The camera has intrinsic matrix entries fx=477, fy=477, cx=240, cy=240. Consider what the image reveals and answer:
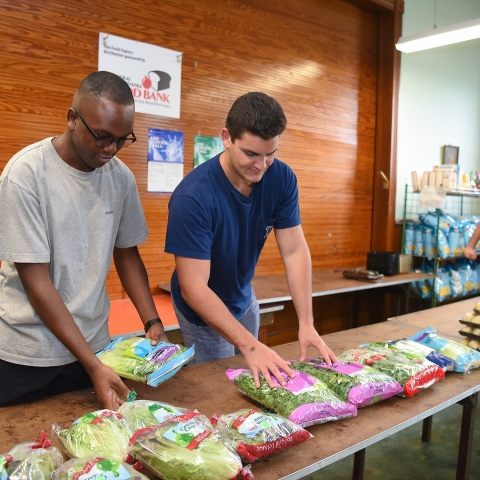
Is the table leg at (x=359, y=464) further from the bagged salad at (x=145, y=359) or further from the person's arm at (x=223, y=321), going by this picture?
the bagged salad at (x=145, y=359)

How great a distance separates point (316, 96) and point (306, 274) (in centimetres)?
282

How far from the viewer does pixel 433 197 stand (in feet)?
15.4

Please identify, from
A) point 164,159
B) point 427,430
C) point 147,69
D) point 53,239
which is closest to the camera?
point 53,239

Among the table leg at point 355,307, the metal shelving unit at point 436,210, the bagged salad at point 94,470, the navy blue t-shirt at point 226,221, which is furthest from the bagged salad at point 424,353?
the table leg at point 355,307

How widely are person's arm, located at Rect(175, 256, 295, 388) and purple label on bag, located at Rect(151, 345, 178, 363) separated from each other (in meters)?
0.16

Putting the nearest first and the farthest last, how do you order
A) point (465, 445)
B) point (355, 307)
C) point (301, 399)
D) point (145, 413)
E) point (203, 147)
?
point (145, 413) → point (301, 399) → point (465, 445) → point (203, 147) → point (355, 307)

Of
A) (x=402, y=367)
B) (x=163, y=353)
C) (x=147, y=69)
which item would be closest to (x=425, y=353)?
(x=402, y=367)

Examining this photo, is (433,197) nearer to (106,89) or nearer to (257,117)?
(257,117)

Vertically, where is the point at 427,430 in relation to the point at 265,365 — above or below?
below

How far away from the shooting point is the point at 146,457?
39.5 inches

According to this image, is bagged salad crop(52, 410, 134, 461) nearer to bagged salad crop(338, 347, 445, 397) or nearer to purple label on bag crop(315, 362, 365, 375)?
purple label on bag crop(315, 362, 365, 375)

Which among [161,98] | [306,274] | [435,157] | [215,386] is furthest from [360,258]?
[215,386]

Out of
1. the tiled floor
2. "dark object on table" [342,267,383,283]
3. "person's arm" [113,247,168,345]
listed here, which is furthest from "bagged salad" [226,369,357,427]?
"dark object on table" [342,267,383,283]

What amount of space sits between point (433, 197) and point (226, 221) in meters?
3.61
